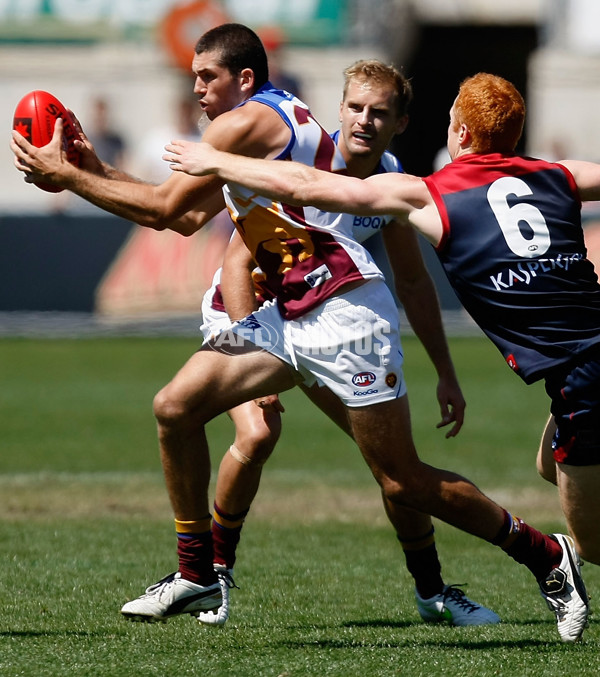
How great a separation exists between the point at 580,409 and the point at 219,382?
1.45m

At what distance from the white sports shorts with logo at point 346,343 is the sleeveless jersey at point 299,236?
0.20 feet

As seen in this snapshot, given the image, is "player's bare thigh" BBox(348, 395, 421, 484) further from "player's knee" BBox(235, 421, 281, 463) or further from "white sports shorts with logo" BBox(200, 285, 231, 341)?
"white sports shorts with logo" BBox(200, 285, 231, 341)

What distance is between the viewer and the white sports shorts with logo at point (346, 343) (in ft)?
17.6

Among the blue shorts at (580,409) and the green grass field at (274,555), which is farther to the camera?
the green grass field at (274,555)

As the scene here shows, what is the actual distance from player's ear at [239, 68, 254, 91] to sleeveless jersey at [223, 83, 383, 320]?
97mm

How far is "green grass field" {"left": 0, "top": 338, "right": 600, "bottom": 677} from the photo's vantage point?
5008 millimetres

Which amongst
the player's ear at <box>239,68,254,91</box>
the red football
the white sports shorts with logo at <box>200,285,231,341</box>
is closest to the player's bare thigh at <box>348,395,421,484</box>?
the white sports shorts with logo at <box>200,285,231,341</box>

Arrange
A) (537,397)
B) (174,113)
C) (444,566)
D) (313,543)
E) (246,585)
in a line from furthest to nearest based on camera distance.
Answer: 1. (174,113)
2. (537,397)
3. (313,543)
4. (444,566)
5. (246,585)

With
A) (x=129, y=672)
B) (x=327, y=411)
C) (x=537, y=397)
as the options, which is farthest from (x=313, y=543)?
(x=537, y=397)

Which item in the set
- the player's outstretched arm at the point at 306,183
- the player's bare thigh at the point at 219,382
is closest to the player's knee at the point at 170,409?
the player's bare thigh at the point at 219,382

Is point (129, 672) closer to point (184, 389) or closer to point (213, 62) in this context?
point (184, 389)

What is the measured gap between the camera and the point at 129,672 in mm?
4707

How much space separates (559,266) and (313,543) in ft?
10.7

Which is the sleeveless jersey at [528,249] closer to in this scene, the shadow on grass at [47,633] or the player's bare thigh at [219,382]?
the player's bare thigh at [219,382]
